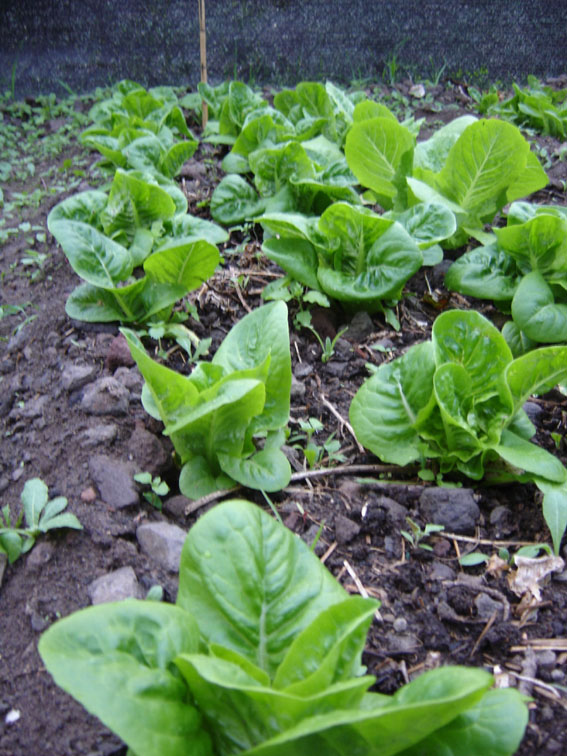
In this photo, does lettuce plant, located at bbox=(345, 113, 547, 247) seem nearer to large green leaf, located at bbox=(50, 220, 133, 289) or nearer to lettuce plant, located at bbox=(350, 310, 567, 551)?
lettuce plant, located at bbox=(350, 310, 567, 551)

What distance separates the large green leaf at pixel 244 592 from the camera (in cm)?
134

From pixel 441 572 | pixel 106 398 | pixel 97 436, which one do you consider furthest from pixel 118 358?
pixel 441 572

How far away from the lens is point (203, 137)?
4281 millimetres

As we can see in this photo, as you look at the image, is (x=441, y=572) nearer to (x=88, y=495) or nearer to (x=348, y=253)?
(x=88, y=495)

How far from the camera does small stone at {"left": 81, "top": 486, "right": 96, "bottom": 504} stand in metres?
1.85

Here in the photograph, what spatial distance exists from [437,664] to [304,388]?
1101 mm

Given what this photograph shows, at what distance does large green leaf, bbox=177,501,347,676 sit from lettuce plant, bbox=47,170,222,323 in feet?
4.18

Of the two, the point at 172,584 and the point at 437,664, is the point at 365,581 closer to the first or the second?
the point at 437,664

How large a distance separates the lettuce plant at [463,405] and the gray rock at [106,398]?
76cm

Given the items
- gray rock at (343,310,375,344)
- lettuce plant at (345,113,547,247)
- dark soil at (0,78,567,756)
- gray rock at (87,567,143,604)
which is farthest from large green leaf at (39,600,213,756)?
lettuce plant at (345,113,547,247)

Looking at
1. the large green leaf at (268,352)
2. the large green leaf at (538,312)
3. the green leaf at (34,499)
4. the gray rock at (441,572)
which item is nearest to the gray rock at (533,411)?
the large green leaf at (538,312)

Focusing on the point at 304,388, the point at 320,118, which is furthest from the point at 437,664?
the point at 320,118

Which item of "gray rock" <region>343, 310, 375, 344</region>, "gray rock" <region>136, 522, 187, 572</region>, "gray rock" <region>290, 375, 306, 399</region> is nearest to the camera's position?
"gray rock" <region>136, 522, 187, 572</region>

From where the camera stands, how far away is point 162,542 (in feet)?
5.68
